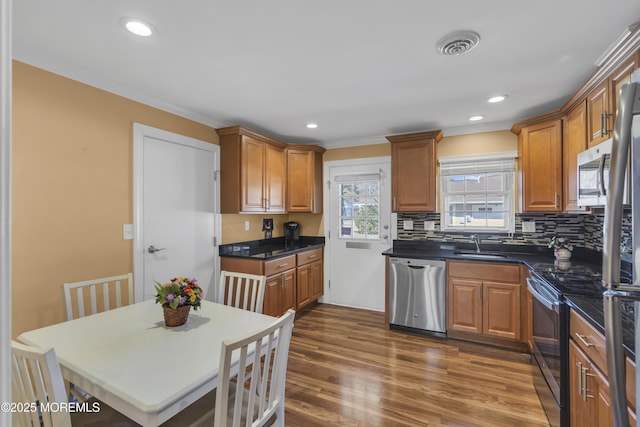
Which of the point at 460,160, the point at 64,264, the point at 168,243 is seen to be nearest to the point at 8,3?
the point at 64,264

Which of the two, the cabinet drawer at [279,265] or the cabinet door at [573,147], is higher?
the cabinet door at [573,147]

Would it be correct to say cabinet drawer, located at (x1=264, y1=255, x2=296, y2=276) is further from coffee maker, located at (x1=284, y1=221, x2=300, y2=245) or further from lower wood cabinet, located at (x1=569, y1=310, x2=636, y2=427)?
lower wood cabinet, located at (x1=569, y1=310, x2=636, y2=427)

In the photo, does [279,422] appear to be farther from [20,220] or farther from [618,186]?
[20,220]

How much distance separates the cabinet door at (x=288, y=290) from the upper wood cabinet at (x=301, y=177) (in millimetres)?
917

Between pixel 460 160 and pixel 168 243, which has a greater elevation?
pixel 460 160

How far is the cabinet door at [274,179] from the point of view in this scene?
11.9ft

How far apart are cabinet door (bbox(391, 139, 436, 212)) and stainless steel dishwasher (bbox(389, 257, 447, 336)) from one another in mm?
677

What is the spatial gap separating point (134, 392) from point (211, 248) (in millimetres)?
2213

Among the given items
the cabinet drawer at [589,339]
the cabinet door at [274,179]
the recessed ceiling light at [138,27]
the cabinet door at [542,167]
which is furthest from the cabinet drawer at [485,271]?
the recessed ceiling light at [138,27]

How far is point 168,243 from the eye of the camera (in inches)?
108

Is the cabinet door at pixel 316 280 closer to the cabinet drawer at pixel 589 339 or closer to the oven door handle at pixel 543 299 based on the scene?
the oven door handle at pixel 543 299

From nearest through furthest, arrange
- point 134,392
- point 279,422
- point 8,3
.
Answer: point 8,3, point 134,392, point 279,422

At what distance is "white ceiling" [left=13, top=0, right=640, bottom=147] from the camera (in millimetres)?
1508

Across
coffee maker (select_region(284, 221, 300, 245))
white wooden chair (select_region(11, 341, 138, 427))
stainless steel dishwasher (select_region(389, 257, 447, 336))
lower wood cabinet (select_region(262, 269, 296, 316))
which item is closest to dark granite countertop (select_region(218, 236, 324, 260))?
coffee maker (select_region(284, 221, 300, 245))
